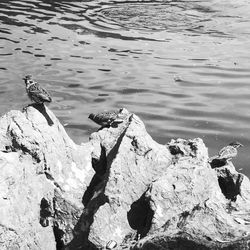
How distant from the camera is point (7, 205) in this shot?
718cm

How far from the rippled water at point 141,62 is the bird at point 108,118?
0.76 metres

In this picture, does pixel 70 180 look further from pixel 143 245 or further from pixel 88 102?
pixel 88 102

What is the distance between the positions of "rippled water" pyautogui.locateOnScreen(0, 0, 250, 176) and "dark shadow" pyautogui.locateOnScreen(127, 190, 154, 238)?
180 inches

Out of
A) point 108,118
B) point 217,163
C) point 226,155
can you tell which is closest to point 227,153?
point 226,155

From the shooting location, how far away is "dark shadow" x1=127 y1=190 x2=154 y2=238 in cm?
698

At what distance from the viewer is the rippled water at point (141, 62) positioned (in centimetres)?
1461

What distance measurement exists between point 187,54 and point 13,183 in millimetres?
13754

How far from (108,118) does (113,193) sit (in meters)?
4.62

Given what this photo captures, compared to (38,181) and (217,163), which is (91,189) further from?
(217,163)

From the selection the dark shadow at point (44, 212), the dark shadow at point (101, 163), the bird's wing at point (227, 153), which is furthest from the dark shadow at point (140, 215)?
the bird's wing at point (227, 153)

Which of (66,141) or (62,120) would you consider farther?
(62,120)

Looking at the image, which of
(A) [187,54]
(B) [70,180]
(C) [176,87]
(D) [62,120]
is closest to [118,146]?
(B) [70,180]

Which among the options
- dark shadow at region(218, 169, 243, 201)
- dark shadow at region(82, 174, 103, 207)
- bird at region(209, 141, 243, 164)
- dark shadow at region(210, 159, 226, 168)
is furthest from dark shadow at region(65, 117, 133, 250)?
bird at region(209, 141, 243, 164)

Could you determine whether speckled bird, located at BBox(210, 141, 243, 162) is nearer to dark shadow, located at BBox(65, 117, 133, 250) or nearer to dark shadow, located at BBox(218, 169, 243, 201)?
dark shadow, located at BBox(218, 169, 243, 201)
